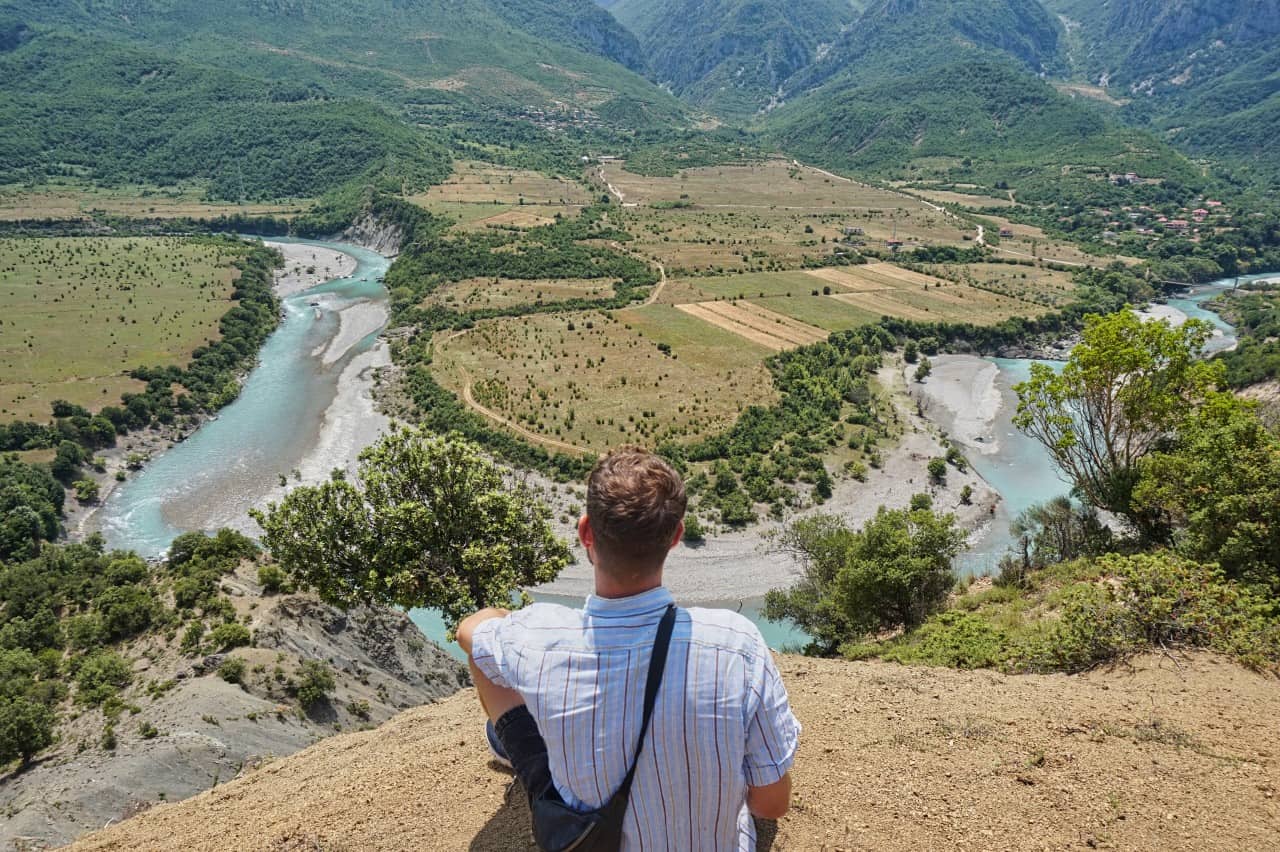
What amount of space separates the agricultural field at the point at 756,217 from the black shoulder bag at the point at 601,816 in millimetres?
99569

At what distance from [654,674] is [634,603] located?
343 millimetres

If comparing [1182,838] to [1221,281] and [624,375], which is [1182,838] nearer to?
[624,375]

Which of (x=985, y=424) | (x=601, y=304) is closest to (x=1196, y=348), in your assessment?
(x=985, y=424)

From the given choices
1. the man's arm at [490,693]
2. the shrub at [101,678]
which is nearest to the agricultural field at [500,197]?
the shrub at [101,678]

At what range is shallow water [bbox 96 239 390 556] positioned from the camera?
43406 mm

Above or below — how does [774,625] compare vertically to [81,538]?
above

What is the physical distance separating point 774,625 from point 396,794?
28.4m

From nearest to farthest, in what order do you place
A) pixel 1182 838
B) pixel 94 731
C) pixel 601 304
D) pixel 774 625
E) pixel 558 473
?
1. pixel 1182 838
2. pixel 94 731
3. pixel 774 625
4. pixel 558 473
5. pixel 601 304

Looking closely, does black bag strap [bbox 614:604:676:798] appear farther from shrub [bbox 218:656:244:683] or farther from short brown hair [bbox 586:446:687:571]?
shrub [bbox 218:656:244:683]

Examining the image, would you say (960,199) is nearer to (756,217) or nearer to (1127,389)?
(756,217)

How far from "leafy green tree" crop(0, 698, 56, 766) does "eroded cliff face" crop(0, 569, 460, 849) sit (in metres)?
0.42

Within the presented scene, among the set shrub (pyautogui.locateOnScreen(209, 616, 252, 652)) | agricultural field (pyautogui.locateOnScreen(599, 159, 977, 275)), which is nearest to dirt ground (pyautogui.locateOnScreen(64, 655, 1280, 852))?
shrub (pyautogui.locateOnScreen(209, 616, 252, 652))

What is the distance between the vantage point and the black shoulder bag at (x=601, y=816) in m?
3.28

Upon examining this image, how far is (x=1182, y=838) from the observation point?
6.30 m
